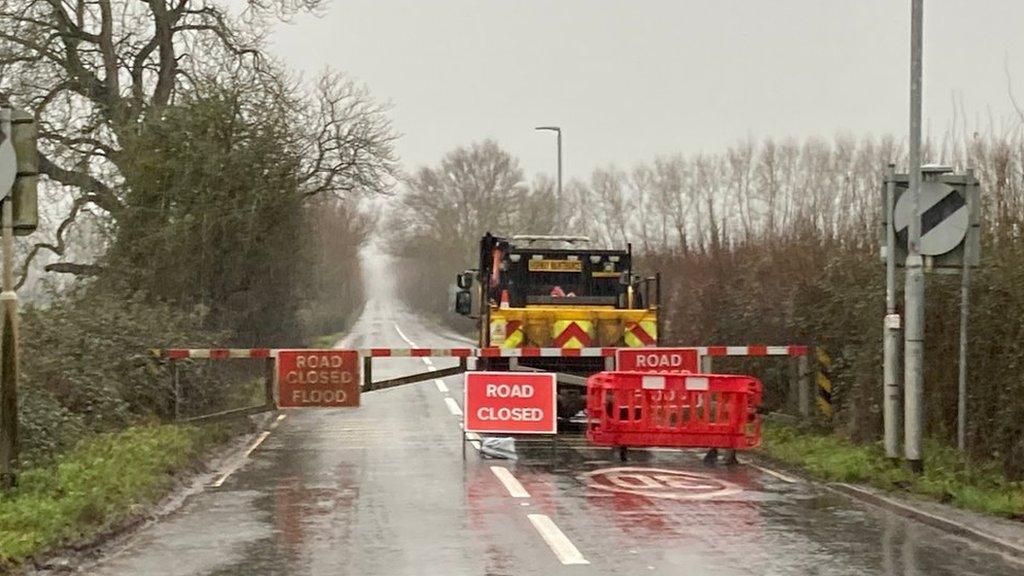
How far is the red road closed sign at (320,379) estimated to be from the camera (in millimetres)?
19172

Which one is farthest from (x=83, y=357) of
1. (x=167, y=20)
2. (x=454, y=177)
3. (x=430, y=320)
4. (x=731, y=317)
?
(x=430, y=320)

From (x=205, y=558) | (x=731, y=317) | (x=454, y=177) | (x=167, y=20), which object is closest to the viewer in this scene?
(x=205, y=558)

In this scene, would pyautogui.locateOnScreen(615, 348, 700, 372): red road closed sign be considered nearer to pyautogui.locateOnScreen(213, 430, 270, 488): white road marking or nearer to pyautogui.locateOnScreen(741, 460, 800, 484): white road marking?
pyautogui.locateOnScreen(741, 460, 800, 484): white road marking

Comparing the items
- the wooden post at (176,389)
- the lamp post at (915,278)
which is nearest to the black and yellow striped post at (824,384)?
the lamp post at (915,278)

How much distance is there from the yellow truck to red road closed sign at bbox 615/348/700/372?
3.85 ft

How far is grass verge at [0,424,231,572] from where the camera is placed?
10.0 m

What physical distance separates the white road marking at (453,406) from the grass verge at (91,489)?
785 cm

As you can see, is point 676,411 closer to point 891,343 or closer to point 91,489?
point 891,343

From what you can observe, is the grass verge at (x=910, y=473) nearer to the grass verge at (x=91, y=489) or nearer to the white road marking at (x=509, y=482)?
the white road marking at (x=509, y=482)

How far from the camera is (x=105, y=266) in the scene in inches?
1081

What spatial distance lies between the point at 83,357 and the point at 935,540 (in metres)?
12.0

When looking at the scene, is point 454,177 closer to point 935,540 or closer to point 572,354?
point 572,354

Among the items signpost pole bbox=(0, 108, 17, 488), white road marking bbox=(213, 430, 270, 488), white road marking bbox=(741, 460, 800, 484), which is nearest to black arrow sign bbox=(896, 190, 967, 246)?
white road marking bbox=(741, 460, 800, 484)

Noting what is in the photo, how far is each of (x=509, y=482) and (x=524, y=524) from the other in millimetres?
3098
